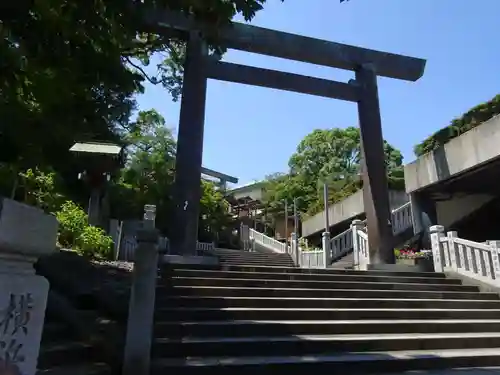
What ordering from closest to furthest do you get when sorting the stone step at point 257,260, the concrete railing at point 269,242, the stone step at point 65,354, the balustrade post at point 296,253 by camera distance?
the stone step at point 65,354, the balustrade post at point 296,253, the stone step at point 257,260, the concrete railing at point 269,242

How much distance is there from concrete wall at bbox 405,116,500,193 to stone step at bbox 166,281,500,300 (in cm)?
327

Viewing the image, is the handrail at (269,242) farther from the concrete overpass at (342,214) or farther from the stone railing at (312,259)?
the stone railing at (312,259)

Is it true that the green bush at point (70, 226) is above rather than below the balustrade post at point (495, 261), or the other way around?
above

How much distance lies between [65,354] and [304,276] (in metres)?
4.19

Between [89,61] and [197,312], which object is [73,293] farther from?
[89,61]

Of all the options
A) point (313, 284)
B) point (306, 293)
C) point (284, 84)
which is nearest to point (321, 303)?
point (306, 293)

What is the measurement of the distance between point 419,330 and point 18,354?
197 inches

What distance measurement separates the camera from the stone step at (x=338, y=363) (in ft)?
11.8

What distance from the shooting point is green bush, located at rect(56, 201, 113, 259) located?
27.9 feet

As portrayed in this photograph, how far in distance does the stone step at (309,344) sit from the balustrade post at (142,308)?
50cm

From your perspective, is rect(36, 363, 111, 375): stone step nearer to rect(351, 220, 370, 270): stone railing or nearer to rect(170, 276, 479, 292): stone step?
rect(170, 276, 479, 292): stone step

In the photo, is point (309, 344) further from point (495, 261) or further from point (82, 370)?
point (495, 261)

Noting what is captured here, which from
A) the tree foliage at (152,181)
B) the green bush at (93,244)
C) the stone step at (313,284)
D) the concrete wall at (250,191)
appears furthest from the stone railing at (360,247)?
the concrete wall at (250,191)

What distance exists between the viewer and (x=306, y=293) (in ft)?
19.8
